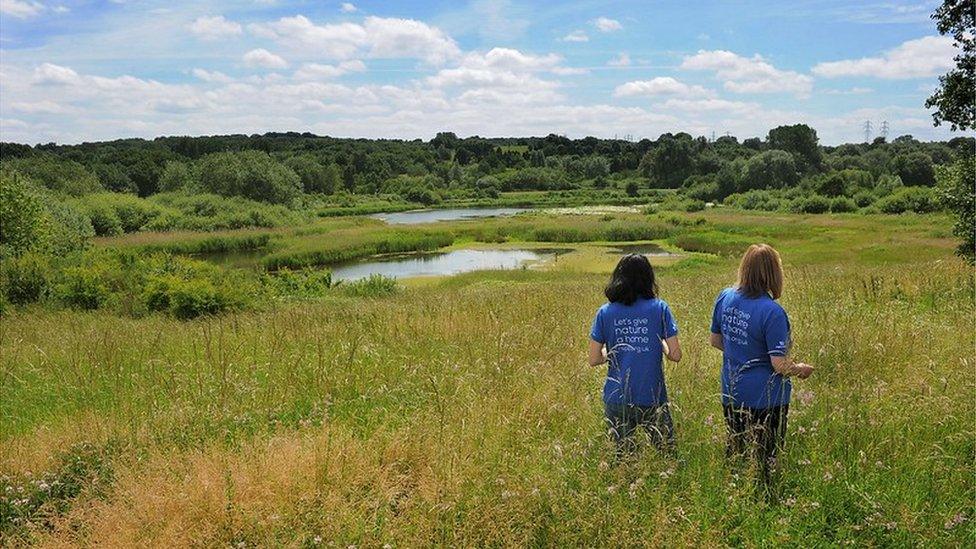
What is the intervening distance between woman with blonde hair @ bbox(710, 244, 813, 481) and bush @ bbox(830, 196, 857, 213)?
6773 cm

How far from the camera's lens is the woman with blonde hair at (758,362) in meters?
3.86

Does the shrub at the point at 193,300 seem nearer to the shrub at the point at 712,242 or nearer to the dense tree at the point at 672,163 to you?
the shrub at the point at 712,242

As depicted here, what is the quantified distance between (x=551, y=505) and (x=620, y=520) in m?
0.37

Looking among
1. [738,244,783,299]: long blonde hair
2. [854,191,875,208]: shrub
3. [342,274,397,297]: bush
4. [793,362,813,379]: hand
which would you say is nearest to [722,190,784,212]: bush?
[854,191,875,208]: shrub

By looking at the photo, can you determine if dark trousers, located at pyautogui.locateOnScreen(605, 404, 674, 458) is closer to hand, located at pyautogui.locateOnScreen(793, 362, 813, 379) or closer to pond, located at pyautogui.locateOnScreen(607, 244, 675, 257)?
hand, located at pyautogui.locateOnScreen(793, 362, 813, 379)

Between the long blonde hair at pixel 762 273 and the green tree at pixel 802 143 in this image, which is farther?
the green tree at pixel 802 143

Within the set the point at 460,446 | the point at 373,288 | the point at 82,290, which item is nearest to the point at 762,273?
the point at 460,446

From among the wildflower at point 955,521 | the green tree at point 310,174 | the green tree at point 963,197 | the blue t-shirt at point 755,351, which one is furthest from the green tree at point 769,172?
the wildflower at point 955,521

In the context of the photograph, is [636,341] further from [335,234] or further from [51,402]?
[335,234]

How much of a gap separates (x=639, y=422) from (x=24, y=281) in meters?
17.8

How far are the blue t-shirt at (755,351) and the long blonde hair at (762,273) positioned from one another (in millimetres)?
59

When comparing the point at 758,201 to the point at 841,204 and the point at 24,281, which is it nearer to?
the point at 841,204

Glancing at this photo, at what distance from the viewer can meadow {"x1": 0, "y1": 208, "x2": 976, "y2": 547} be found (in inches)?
132

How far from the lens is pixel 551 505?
337cm
